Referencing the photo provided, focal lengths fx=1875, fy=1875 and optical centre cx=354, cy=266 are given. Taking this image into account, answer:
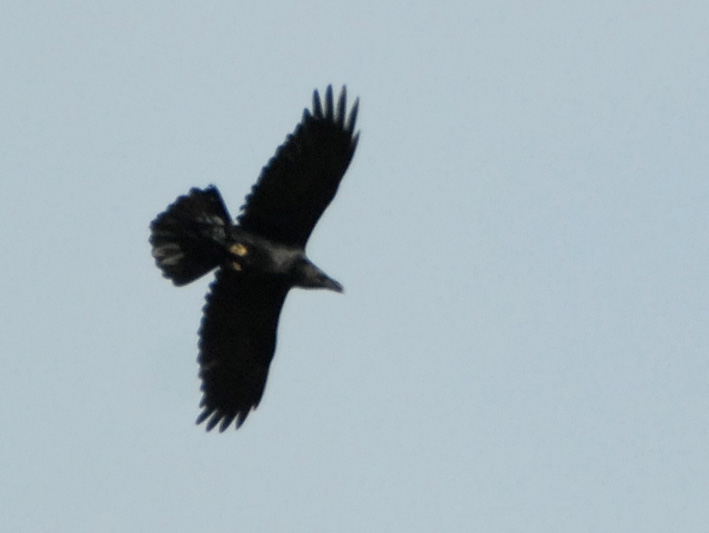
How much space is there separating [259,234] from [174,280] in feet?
2.92

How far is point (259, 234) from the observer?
55.2 ft

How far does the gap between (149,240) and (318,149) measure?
1.76 m

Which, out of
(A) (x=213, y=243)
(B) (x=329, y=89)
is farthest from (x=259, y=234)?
(B) (x=329, y=89)

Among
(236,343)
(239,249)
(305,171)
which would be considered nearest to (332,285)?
(236,343)

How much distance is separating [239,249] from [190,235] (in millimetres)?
457

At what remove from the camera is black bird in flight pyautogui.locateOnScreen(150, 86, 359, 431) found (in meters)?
16.6

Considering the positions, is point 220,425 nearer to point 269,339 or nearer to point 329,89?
point 269,339

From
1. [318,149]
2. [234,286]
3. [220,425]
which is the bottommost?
[220,425]

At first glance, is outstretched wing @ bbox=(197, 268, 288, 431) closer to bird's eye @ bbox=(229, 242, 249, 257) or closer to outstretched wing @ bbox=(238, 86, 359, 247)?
bird's eye @ bbox=(229, 242, 249, 257)

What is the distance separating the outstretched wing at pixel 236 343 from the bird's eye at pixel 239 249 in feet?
1.10

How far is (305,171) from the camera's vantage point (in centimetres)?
1656

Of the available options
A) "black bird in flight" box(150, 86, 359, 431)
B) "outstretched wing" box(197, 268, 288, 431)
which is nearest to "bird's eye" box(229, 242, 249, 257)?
"black bird in flight" box(150, 86, 359, 431)

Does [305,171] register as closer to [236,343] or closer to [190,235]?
[190,235]

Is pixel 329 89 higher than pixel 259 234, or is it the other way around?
pixel 329 89
